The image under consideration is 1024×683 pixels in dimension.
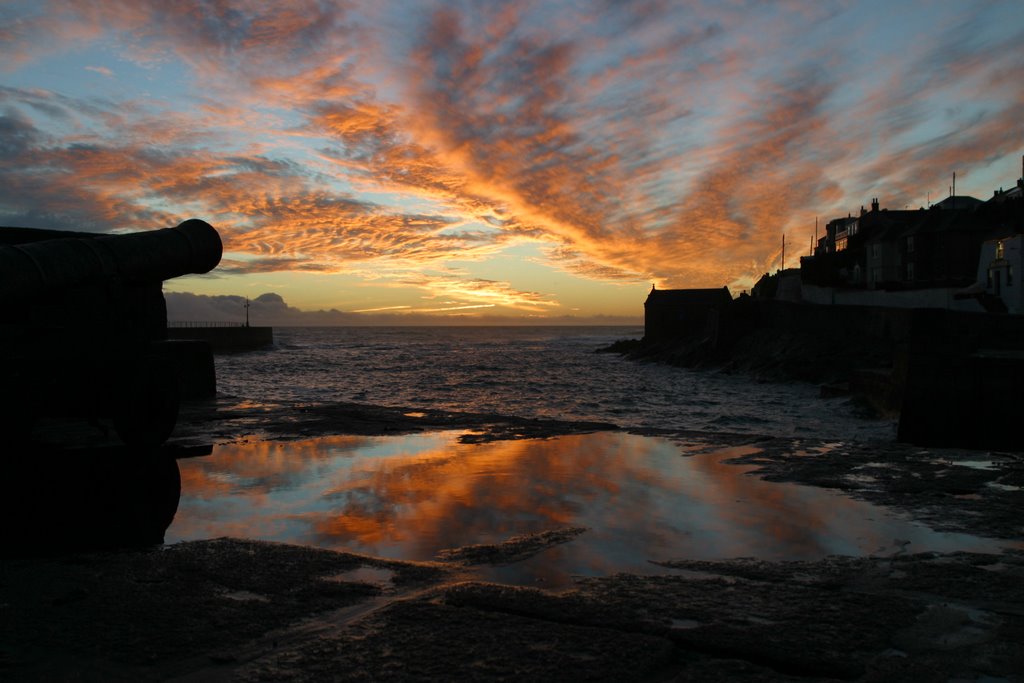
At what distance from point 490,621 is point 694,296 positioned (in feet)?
200

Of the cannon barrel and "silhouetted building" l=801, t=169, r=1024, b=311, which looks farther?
"silhouetted building" l=801, t=169, r=1024, b=311

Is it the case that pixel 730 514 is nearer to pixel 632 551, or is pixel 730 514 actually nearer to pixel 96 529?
pixel 632 551

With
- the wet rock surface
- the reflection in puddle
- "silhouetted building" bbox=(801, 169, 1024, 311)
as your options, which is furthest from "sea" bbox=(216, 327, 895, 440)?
"silhouetted building" bbox=(801, 169, 1024, 311)

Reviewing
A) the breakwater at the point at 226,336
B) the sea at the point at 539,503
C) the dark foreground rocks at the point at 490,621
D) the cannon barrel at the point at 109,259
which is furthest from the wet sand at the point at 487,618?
the breakwater at the point at 226,336

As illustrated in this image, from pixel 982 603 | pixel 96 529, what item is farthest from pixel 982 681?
pixel 96 529

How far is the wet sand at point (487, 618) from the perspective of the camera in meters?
2.87

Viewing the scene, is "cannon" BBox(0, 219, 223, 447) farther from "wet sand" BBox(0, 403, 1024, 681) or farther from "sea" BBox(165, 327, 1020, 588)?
"wet sand" BBox(0, 403, 1024, 681)

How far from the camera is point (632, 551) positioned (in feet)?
14.9

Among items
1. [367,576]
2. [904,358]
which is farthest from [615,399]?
[367,576]

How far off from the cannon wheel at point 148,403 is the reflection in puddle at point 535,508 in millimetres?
523

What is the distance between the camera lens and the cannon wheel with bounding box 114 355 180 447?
23.9ft

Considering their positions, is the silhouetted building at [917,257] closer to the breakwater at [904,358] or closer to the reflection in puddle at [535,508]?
the breakwater at [904,358]

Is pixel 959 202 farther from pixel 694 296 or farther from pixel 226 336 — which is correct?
pixel 226 336

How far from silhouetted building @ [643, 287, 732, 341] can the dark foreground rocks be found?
57.6 m
